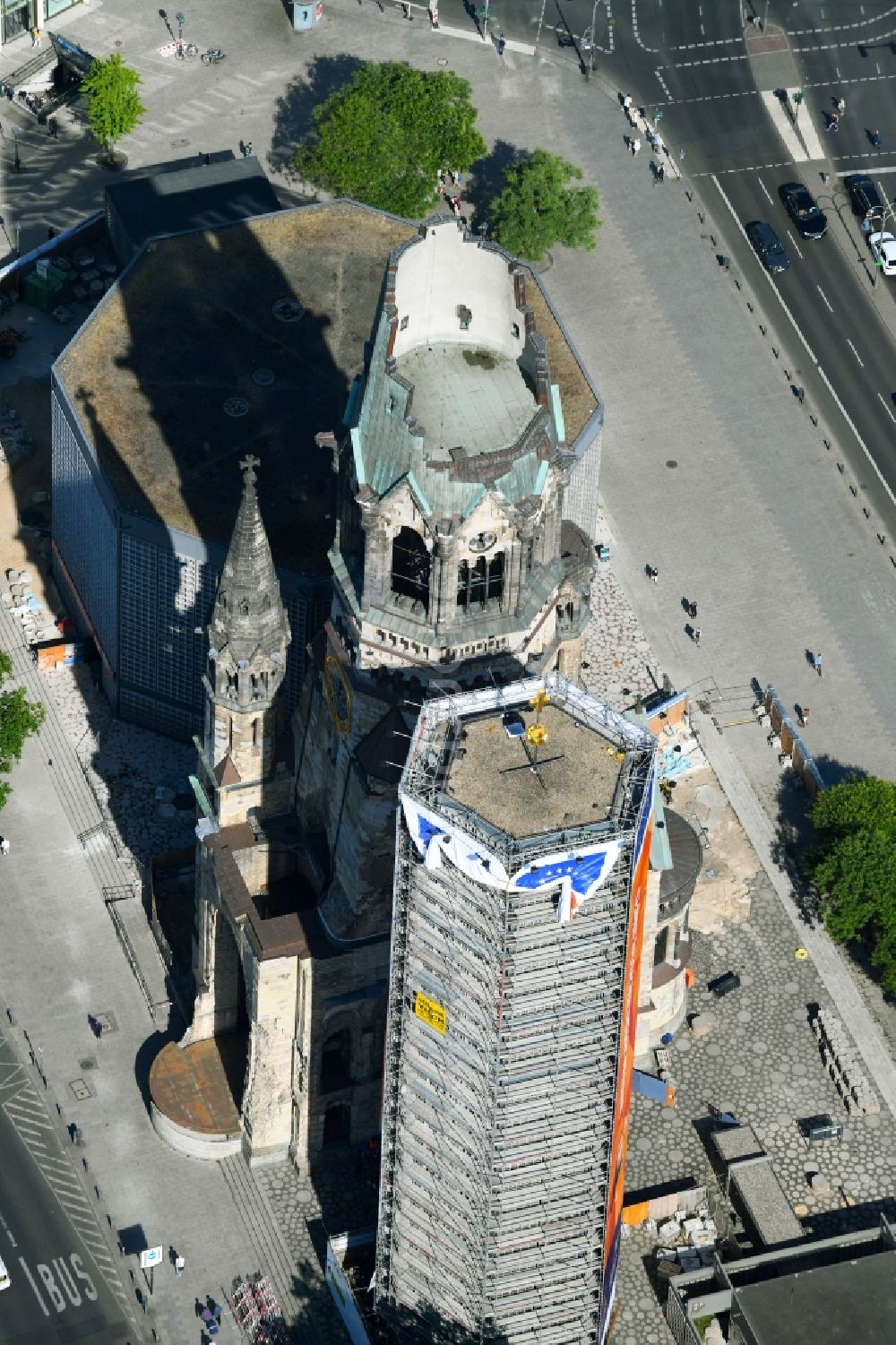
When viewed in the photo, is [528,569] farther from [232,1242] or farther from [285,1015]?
[232,1242]

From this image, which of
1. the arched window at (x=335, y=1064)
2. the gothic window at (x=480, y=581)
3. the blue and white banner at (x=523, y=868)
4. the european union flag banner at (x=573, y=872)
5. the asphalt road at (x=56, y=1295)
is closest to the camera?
the european union flag banner at (x=573, y=872)

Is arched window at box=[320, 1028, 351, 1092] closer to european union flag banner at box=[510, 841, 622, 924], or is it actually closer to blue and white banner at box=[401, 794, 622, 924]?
blue and white banner at box=[401, 794, 622, 924]

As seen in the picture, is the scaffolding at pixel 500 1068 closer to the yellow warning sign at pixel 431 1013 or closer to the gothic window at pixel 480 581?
the yellow warning sign at pixel 431 1013

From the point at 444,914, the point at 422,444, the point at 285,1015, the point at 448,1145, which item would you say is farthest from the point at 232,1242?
the point at 422,444

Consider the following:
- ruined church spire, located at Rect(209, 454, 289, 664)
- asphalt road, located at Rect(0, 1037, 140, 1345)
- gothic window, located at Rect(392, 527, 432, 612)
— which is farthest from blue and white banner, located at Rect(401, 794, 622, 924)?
asphalt road, located at Rect(0, 1037, 140, 1345)

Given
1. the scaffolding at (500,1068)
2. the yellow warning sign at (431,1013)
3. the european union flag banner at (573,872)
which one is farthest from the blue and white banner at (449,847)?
the yellow warning sign at (431,1013)

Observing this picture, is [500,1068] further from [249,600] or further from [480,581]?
[249,600]

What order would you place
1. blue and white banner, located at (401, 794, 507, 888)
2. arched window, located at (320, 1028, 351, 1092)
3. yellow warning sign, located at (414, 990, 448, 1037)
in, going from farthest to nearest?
arched window, located at (320, 1028, 351, 1092) → yellow warning sign, located at (414, 990, 448, 1037) → blue and white banner, located at (401, 794, 507, 888)
